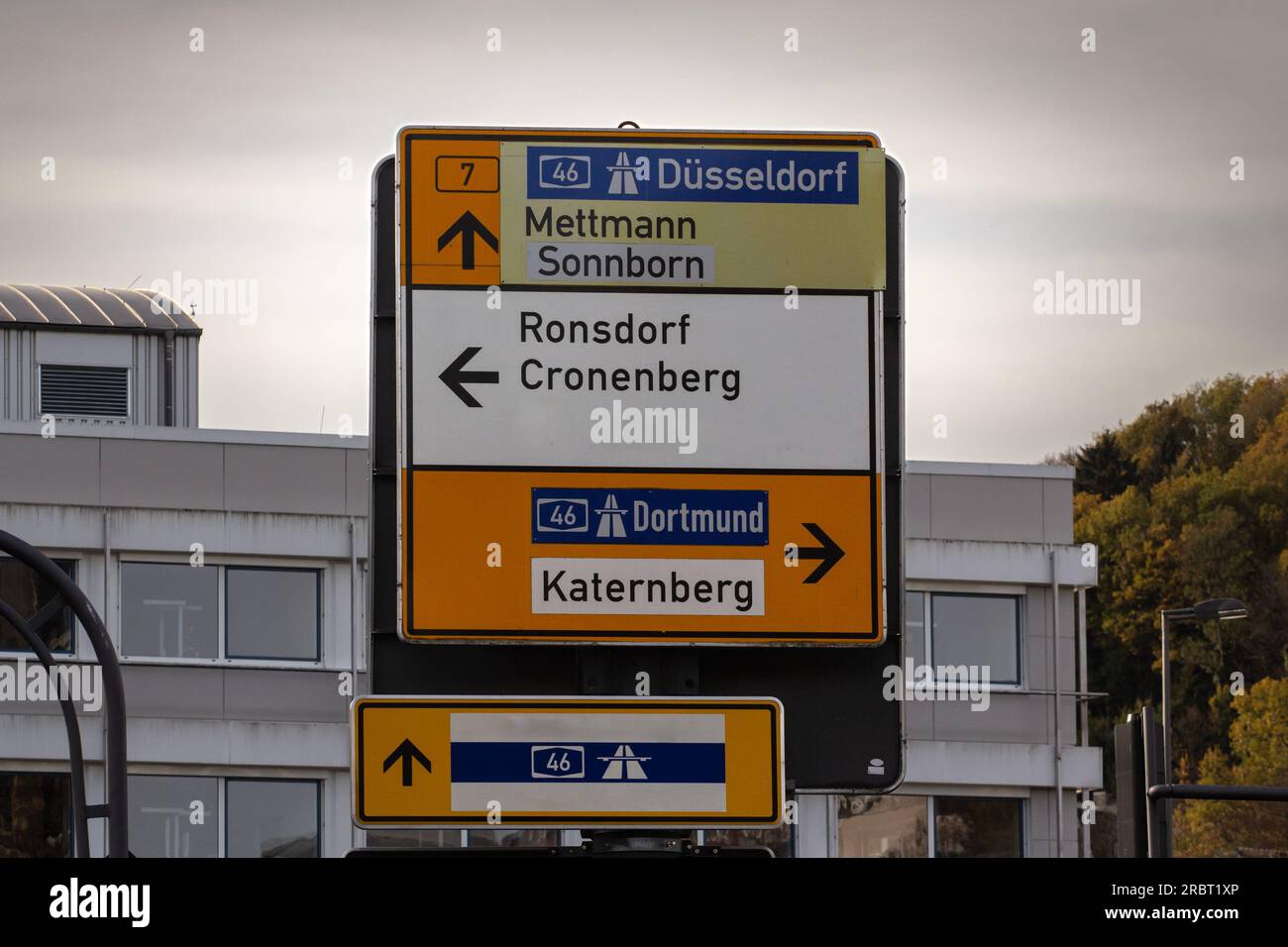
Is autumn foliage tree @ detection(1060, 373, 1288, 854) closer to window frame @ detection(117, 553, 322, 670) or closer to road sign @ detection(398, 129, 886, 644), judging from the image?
window frame @ detection(117, 553, 322, 670)

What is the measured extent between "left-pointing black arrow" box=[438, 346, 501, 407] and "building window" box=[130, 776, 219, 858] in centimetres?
2786

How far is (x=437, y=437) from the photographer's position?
535 cm

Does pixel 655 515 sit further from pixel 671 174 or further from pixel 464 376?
pixel 671 174

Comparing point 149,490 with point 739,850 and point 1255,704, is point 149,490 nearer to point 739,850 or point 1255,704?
point 739,850

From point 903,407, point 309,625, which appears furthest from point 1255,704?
point 903,407

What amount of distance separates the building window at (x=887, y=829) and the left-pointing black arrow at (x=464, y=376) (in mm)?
30033

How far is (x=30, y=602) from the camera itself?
107 feet

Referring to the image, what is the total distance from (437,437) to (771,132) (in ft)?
3.68

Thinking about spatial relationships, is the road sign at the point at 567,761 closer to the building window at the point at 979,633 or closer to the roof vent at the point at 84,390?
the building window at the point at 979,633

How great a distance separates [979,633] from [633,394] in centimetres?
3117

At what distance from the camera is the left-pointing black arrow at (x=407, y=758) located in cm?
516

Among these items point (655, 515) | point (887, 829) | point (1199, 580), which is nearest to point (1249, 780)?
point (1199, 580)

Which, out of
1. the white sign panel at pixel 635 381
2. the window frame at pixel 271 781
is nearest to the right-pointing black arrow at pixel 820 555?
the white sign panel at pixel 635 381

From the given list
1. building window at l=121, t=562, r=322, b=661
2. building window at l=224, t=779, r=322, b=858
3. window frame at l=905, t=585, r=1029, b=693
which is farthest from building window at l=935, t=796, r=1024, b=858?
building window at l=121, t=562, r=322, b=661
